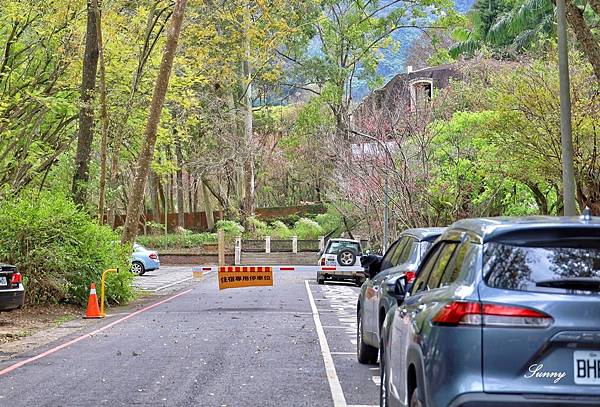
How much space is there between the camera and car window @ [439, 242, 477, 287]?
5.88 m

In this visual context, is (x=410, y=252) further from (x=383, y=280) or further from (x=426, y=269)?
(x=426, y=269)

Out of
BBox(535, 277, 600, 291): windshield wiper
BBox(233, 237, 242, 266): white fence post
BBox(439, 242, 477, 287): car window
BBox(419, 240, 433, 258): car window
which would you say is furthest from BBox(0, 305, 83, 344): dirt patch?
BBox(233, 237, 242, 266): white fence post

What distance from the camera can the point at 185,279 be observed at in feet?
136

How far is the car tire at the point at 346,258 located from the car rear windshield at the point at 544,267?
2960 cm

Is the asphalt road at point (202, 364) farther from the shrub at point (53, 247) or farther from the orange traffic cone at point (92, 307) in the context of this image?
the shrub at point (53, 247)

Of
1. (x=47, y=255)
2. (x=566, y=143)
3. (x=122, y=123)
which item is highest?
(x=122, y=123)

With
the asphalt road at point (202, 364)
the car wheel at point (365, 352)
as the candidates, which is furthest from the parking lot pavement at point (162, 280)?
the car wheel at point (365, 352)

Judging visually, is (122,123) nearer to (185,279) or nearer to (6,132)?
(6,132)

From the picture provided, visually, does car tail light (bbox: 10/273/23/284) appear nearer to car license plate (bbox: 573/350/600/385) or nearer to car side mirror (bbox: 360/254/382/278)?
car side mirror (bbox: 360/254/382/278)

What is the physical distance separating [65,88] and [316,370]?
2089 cm

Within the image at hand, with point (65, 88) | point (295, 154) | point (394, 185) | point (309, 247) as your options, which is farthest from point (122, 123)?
point (295, 154)

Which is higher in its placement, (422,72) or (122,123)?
(422,72)

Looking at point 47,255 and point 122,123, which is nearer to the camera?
point 47,255

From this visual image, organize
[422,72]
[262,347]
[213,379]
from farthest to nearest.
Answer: [422,72] → [262,347] → [213,379]
